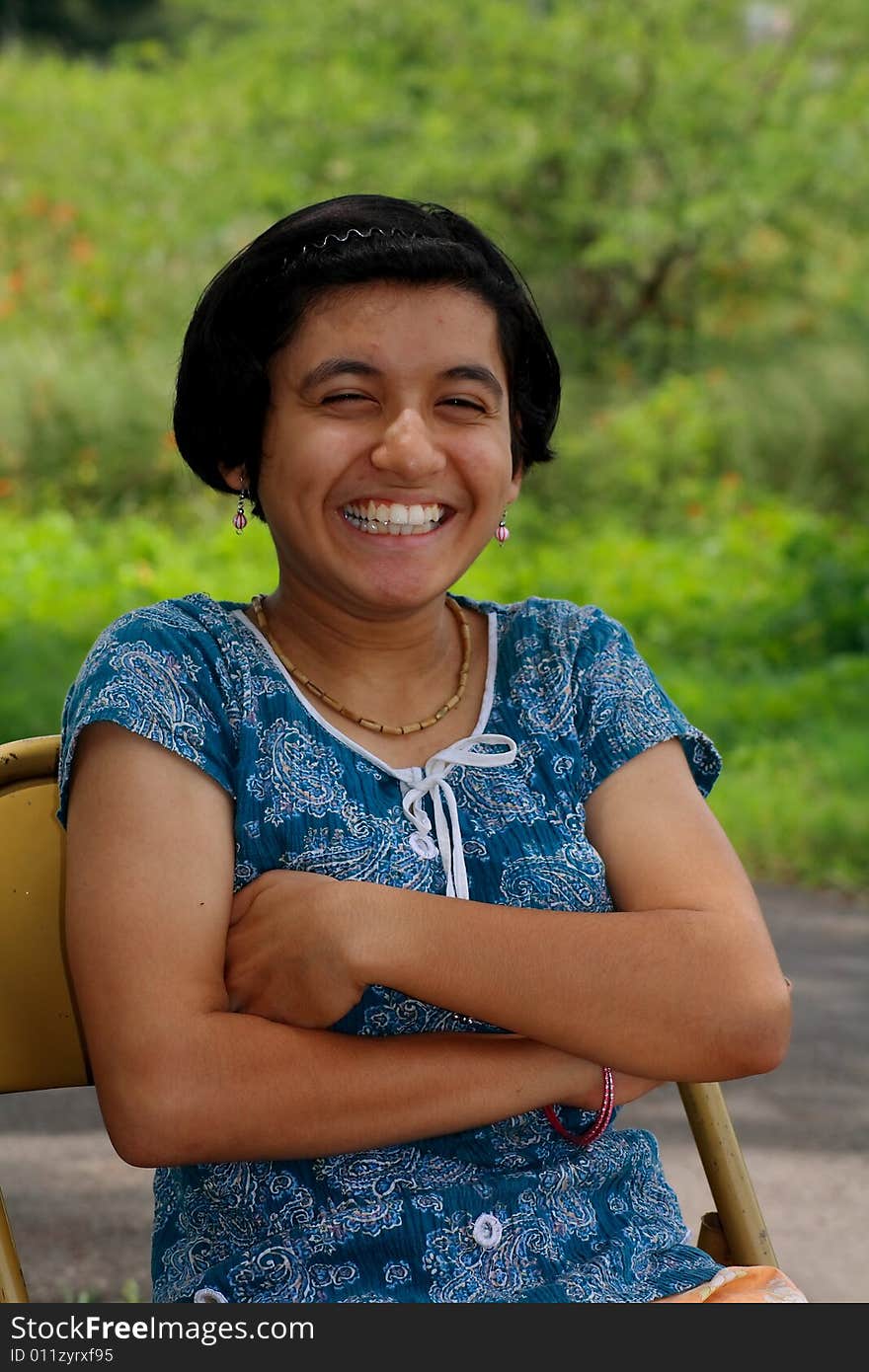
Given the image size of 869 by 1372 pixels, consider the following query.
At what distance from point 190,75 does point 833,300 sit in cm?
528

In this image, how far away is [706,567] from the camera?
30.8ft

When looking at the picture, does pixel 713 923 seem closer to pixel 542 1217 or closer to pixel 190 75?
pixel 542 1217

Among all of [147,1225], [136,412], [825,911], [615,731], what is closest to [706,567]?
[136,412]

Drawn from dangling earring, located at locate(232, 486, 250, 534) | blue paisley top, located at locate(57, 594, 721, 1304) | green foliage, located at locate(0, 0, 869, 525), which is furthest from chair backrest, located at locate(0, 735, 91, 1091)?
green foliage, located at locate(0, 0, 869, 525)

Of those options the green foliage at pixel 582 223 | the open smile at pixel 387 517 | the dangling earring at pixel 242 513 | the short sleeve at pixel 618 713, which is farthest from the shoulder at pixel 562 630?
the green foliage at pixel 582 223

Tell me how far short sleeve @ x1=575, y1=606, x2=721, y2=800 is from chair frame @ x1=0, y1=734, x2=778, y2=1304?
0.42 metres

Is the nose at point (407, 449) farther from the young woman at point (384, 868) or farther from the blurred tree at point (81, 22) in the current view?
the blurred tree at point (81, 22)

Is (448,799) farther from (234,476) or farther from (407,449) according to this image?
(234,476)

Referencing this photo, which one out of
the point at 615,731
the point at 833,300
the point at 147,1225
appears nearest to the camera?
the point at 615,731

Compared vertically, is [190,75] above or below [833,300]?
above

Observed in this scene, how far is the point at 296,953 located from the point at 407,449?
1.96 ft

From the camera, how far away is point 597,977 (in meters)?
1.86

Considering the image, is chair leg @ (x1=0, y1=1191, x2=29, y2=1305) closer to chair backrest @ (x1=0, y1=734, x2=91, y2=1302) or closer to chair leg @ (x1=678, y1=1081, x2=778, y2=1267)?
chair backrest @ (x1=0, y1=734, x2=91, y2=1302)

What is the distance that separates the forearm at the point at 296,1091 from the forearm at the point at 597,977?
0.06 meters
